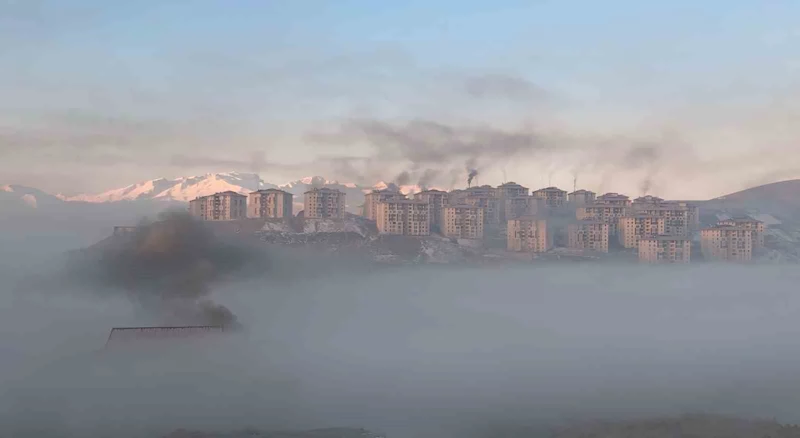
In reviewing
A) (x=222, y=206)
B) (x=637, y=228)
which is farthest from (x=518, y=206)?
(x=222, y=206)

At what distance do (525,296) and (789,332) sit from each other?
3553cm

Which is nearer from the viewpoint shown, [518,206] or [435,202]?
[435,202]

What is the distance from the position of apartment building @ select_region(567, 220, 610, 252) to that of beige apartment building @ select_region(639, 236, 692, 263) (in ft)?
17.0

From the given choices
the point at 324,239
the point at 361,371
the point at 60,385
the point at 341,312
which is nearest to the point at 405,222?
the point at 324,239

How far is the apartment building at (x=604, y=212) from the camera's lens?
127375 millimetres

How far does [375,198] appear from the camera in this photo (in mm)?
126000

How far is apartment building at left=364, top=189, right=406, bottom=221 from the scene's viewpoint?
125 m

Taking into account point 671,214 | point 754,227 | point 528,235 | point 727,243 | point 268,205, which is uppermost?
point 268,205

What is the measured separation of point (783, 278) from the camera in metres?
127

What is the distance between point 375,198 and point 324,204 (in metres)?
8.18

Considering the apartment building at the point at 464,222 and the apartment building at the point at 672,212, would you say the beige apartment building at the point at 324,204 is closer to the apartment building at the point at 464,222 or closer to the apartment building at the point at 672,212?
the apartment building at the point at 464,222

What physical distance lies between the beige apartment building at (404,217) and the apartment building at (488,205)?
10.3m

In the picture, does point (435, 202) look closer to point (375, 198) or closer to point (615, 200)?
point (375, 198)

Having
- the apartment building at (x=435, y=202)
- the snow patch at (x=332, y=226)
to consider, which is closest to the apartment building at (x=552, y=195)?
the apartment building at (x=435, y=202)
